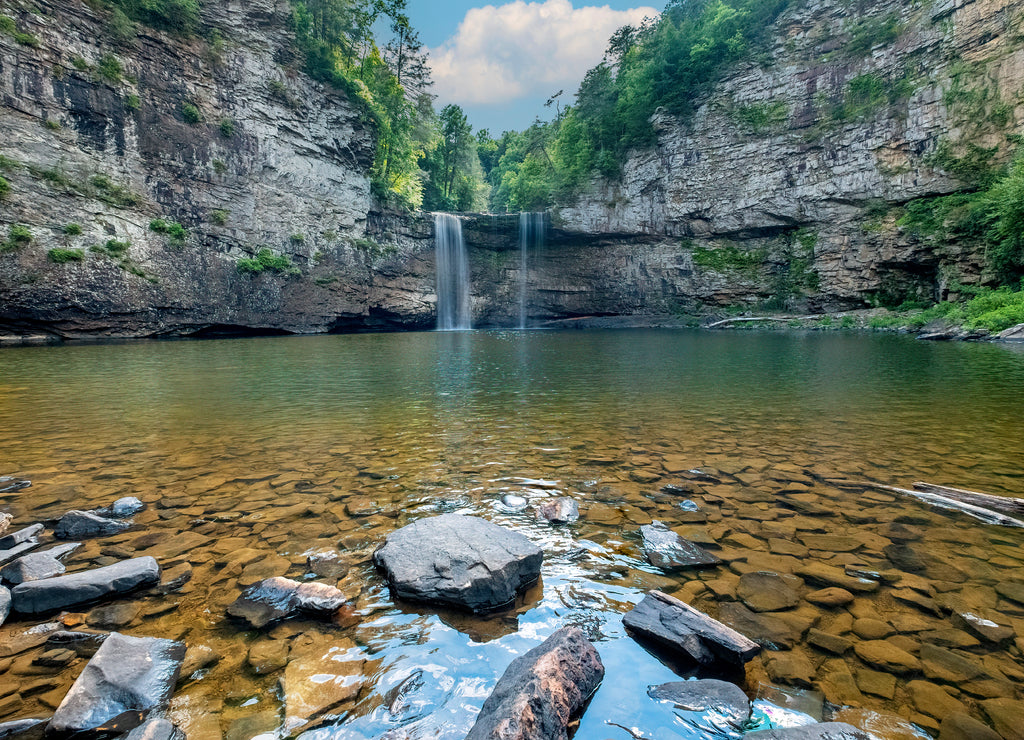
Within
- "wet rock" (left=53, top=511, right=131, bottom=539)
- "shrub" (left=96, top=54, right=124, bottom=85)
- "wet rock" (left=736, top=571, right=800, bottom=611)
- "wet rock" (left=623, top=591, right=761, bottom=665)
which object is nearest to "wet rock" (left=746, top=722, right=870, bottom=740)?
"wet rock" (left=623, top=591, right=761, bottom=665)

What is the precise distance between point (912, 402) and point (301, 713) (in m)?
8.21

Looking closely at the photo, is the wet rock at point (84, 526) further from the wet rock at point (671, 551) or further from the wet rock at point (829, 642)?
the wet rock at point (829, 642)

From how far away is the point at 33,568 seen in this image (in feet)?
7.75

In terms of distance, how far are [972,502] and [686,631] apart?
110 inches

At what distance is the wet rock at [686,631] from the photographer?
1776 millimetres

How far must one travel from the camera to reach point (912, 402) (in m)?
6.53

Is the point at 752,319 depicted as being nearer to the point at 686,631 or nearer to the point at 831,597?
the point at 831,597

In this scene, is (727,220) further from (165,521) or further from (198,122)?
(165,521)

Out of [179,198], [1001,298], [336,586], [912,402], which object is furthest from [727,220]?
[336,586]

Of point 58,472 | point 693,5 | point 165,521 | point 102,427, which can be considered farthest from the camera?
point 693,5

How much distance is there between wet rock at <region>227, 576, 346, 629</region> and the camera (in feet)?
6.89

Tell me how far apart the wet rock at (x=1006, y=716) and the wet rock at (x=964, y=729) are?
0.13 feet

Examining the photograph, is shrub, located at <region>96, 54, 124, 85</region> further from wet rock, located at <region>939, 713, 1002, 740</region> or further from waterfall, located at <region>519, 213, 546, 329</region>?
wet rock, located at <region>939, 713, 1002, 740</region>

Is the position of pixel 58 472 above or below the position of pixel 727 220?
below
